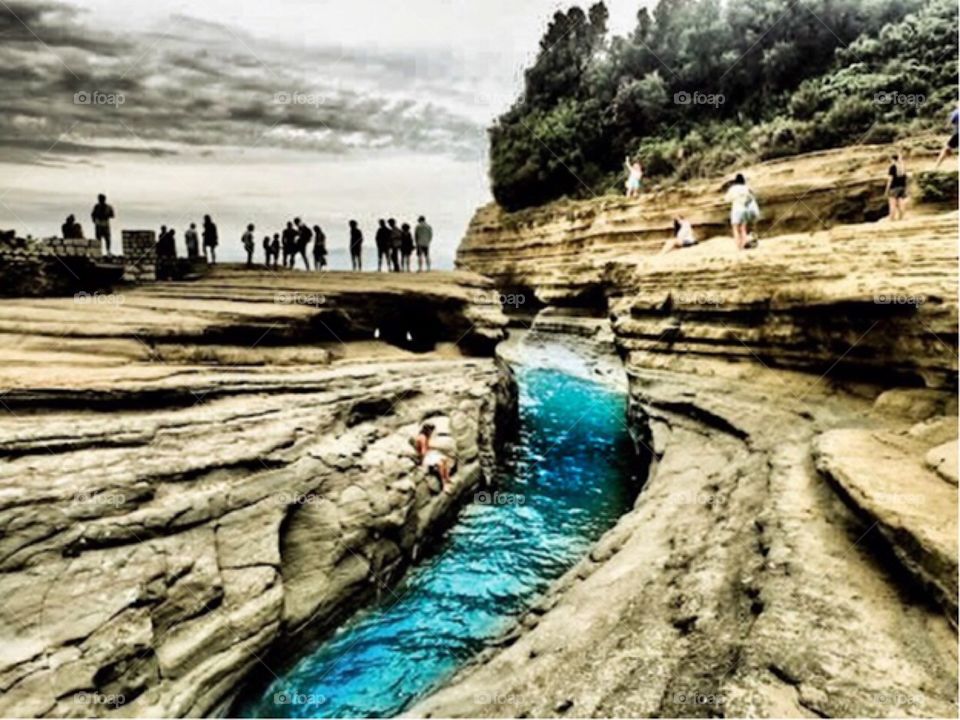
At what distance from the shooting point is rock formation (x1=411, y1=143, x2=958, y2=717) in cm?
548

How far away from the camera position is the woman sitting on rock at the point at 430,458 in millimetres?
12016

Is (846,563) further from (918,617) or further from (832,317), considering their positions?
(832,317)

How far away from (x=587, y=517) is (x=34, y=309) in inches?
419

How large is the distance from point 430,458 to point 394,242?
11240mm

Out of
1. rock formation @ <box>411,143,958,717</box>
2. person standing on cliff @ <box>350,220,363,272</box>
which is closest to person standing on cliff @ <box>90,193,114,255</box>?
person standing on cliff @ <box>350,220,363,272</box>

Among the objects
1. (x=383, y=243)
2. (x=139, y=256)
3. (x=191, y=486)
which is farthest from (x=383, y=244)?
(x=191, y=486)

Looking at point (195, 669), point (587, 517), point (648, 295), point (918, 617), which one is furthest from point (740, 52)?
point (195, 669)

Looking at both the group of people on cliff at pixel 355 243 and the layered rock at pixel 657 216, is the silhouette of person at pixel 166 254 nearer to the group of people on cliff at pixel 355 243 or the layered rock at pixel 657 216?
the group of people on cliff at pixel 355 243

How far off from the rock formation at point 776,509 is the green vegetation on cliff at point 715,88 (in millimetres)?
12565

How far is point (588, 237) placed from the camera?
31.0 meters

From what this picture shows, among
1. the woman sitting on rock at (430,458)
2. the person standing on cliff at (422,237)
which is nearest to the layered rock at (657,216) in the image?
the person standing on cliff at (422,237)

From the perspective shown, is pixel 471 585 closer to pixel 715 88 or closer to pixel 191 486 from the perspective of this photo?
pixel 191 486

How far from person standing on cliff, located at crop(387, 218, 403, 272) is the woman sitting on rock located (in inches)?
408

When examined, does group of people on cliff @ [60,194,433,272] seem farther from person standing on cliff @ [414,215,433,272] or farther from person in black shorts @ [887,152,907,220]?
person in black shorts @ [887,152,907,220]
